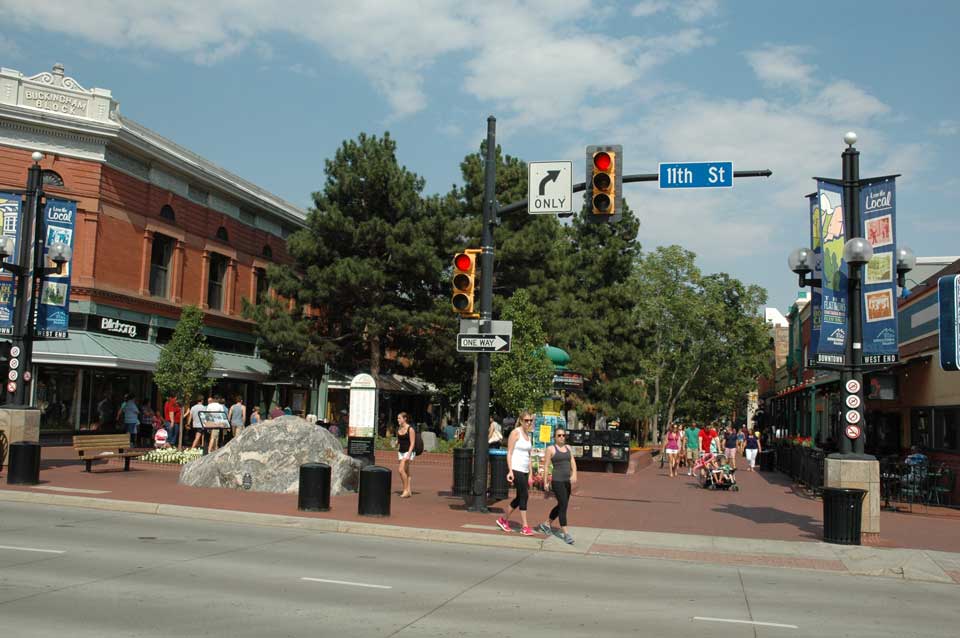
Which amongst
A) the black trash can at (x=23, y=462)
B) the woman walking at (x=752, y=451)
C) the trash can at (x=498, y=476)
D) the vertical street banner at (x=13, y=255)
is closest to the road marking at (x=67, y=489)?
the black trash can at (x=23, y=462)

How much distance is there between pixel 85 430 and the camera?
1235 inches

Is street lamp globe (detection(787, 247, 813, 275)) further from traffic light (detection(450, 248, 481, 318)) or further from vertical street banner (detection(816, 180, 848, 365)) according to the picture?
traffic light (detection(450, 248, 481, 318))

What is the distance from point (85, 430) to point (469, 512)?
21018 millimetres

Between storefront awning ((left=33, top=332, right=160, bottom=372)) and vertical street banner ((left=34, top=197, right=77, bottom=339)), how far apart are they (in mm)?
7140

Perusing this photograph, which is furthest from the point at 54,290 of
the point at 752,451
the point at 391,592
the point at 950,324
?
the point at 752,451

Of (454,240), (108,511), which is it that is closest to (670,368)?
(454,240)

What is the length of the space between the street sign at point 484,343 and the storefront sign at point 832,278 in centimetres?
550

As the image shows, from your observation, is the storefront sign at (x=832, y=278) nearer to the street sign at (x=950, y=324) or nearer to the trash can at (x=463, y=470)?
the street sign at (x=950, y=324)

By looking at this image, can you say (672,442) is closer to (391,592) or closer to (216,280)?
(391,592)

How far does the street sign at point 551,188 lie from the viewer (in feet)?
47.1

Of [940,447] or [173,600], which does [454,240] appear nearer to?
[940,447]

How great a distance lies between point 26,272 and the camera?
19.7 meters

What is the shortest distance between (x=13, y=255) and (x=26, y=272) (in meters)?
1.30

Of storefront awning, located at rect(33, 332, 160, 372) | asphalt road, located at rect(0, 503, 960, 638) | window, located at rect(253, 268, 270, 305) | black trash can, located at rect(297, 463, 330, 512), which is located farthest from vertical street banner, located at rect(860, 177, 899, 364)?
window, located at rect(253, 268, 270, 305)
